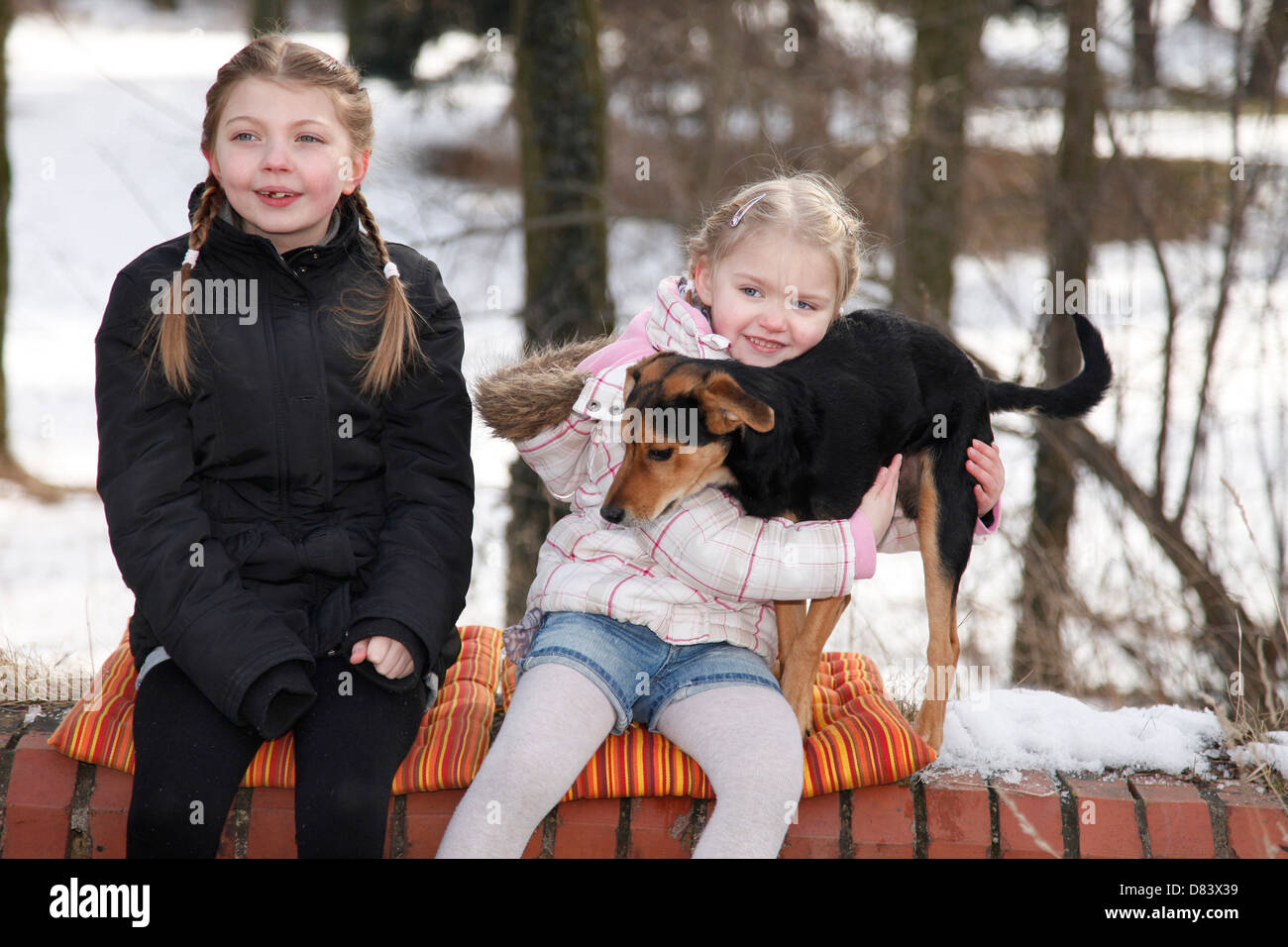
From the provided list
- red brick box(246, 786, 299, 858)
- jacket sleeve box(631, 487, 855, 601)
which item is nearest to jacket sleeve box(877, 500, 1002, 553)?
jacket sleeve box(631, 487, 855, 601)

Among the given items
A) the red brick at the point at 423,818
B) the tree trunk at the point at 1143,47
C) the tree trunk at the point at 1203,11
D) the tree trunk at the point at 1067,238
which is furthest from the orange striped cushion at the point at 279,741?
the tree trunk at the point at 1203,11

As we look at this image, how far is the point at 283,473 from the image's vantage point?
108 inches

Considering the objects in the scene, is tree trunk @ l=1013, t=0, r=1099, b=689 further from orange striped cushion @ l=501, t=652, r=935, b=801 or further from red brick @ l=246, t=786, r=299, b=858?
red brick @ l=246, t=786, r=299, b=858

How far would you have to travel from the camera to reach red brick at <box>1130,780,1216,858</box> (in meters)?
2.79

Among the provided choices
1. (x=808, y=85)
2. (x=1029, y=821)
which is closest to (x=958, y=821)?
(x=1029, y=821)

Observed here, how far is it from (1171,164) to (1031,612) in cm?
350

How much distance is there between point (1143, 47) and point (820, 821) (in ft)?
21.7

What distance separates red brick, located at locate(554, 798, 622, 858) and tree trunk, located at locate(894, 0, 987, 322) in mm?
6194

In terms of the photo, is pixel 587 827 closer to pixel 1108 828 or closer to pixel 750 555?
pixel 750 555

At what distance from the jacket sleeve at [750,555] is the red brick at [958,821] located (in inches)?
21.9

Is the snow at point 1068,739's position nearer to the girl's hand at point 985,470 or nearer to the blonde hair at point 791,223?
the girl's hand at point 985,470

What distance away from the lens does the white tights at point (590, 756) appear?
2.42 meters
